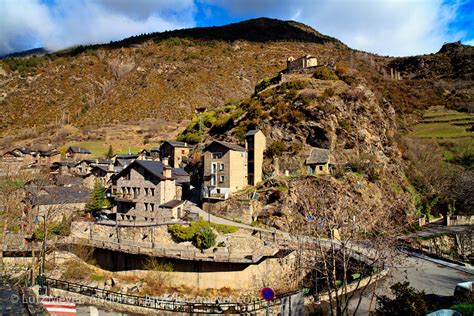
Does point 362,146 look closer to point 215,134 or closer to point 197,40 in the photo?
point 215,134

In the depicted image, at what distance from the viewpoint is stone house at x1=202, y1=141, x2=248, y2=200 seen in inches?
1548

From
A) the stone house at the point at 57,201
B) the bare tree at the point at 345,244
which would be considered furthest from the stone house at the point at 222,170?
the stone house at the point at 57,201

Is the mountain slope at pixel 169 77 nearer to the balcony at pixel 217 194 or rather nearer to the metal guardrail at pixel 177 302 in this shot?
the balcony at pixel 217 194

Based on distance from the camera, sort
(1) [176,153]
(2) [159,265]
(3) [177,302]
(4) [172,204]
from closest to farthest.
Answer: (3) [177,302], (2) [159,265], (4) [172,204], (1) [176,153]

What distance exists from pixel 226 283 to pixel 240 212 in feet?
29.9

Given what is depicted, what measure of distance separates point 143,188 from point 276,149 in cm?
1804

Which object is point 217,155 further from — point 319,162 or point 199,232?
point 319,162

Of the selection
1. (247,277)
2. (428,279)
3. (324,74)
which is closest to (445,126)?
(324,74)

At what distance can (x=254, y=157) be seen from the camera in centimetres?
4247

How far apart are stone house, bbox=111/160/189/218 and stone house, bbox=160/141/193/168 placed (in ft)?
41.4

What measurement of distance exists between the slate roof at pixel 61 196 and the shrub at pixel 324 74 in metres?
43.0

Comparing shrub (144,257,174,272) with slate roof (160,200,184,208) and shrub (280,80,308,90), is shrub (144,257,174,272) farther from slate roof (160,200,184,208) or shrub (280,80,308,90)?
shrub (280,80,308,90)

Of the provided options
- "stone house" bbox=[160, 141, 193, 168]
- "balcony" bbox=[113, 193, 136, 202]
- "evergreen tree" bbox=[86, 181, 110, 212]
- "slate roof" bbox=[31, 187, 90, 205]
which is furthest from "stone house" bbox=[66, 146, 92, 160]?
"balcony" bbox=[113, 193, 136, 202]

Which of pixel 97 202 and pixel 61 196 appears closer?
pixel 97 202
